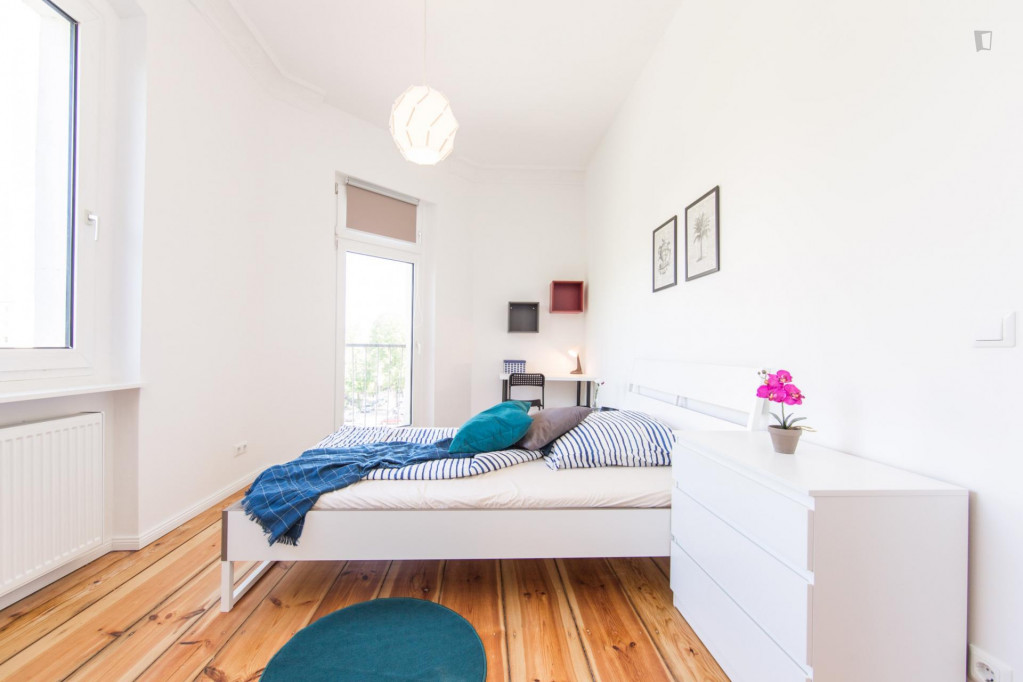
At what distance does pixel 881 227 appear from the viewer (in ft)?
3.99

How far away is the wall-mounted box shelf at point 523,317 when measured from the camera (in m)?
4.57

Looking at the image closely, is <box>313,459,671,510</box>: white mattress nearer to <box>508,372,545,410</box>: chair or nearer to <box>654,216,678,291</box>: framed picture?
<box>654,216,678,291</box>: framed picture

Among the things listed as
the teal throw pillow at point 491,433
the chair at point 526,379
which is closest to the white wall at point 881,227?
the teal throw pillow at point 491,433

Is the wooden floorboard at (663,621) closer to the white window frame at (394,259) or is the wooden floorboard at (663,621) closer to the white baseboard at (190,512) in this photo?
the white baseboard at (190,512)

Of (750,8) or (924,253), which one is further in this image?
(750,8)

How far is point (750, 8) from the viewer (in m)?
1.81

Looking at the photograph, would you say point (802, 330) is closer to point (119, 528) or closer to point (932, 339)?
point (932, 339)

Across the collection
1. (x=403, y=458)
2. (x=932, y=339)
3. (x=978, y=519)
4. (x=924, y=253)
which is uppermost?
(x=924, y=253)

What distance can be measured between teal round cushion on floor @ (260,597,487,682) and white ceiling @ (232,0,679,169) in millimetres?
3163

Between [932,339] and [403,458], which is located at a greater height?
[932,339]

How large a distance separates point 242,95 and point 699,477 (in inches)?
140

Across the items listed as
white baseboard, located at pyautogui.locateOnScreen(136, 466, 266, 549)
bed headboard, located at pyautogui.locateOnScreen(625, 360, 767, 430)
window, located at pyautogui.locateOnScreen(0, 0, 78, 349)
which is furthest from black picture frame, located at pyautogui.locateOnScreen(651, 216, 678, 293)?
white baseboard, located at pyautogui.locateOnScreen(136, 466, 266, 549)

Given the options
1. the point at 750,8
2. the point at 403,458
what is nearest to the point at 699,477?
the point at 403,458

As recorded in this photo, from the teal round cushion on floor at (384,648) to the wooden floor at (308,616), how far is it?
0.18 feet
